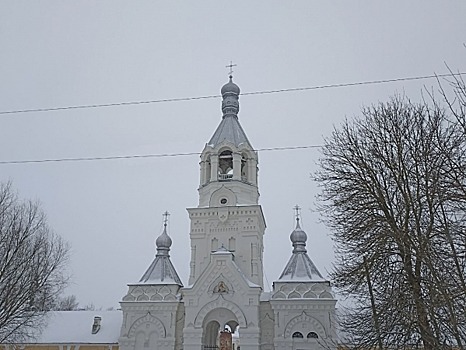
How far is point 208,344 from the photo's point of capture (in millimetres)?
28859

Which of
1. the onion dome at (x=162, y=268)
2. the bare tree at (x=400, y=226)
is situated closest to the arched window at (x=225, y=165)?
the onion dome at (x=162, y=268)

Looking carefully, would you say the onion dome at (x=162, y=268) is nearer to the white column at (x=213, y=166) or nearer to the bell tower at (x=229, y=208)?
the bell tower at (x=229, y=208)

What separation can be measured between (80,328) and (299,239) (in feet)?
51.9

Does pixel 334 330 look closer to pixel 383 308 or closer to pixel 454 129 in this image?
pixel 383 308

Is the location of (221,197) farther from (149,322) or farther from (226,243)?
(149,322)

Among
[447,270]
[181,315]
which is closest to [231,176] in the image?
[181,315]

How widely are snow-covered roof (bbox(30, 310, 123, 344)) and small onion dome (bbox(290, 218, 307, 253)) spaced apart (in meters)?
12.6

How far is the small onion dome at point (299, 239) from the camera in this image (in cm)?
3053

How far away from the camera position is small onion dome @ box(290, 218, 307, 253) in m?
30.5

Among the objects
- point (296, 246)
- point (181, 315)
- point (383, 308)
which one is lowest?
point (383, 308)

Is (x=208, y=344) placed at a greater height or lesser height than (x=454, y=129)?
lesser

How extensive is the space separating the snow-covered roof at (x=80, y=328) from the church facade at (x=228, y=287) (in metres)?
3.40

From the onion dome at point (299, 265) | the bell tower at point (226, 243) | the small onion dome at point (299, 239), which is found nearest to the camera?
the bell tower at point (226, 243)

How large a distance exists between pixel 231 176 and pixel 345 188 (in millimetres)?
18361
